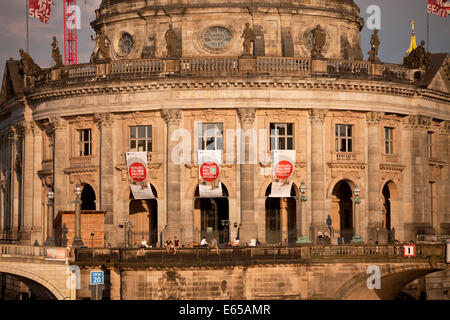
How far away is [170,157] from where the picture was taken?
7675cm

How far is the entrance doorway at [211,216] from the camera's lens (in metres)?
78.2

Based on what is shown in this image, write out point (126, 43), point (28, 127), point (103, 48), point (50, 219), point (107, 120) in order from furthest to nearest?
1. point (126, 43)
2. point (28, 127)
3. point (50, 219)
4. point (103, 48)
5. point (107, 120)

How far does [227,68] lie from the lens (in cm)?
7644

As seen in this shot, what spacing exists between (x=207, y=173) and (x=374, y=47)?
14.8 m

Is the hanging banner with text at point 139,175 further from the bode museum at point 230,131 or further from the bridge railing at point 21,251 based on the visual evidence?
the bridge railing at point 21,251

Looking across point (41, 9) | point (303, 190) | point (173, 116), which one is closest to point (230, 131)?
point (173, 116)

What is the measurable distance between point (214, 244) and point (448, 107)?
1038 inches

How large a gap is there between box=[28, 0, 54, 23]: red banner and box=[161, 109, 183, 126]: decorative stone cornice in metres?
17.2

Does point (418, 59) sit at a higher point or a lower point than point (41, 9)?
lower

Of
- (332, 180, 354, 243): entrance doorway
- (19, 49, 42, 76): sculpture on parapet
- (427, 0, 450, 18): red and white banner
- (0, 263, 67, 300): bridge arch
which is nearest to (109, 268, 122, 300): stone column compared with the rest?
(0, 263, 67, 300): bridge arch

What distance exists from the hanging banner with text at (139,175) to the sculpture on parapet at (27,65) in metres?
12.8

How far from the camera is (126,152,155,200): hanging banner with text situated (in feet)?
253

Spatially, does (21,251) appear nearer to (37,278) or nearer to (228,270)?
(37,278)
